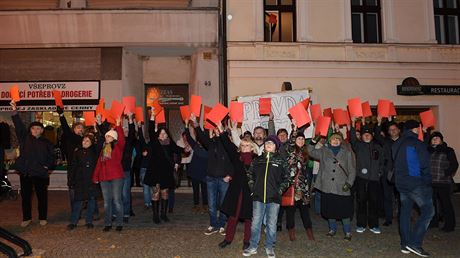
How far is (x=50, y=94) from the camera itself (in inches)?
567

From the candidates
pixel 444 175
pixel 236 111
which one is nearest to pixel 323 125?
pixel 236 111

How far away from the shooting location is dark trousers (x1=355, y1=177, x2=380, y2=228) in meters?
7.77

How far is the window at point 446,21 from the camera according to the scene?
1527 cm

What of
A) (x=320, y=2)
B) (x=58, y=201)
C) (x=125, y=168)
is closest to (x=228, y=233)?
(x=125, y=168)

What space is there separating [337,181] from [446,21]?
450 inches

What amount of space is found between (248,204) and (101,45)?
10.0 meters

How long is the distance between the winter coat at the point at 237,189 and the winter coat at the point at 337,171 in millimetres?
1553

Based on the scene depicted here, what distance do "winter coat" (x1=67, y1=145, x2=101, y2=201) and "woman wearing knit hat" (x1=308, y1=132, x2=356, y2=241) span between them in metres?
4.22

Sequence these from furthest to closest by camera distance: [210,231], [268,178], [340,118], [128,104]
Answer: [340,118] < [128,104] < [210,231] < [268,178]

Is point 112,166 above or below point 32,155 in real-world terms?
below

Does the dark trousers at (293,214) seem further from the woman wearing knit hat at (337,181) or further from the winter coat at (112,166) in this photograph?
the winter coat at (112,166)

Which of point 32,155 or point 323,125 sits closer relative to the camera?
point 323,125

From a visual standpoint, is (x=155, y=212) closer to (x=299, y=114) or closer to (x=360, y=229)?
(x=299, y=114)

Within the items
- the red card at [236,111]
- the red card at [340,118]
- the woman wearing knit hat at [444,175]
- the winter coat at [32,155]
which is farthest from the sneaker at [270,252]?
the winter coat at [32,155]
